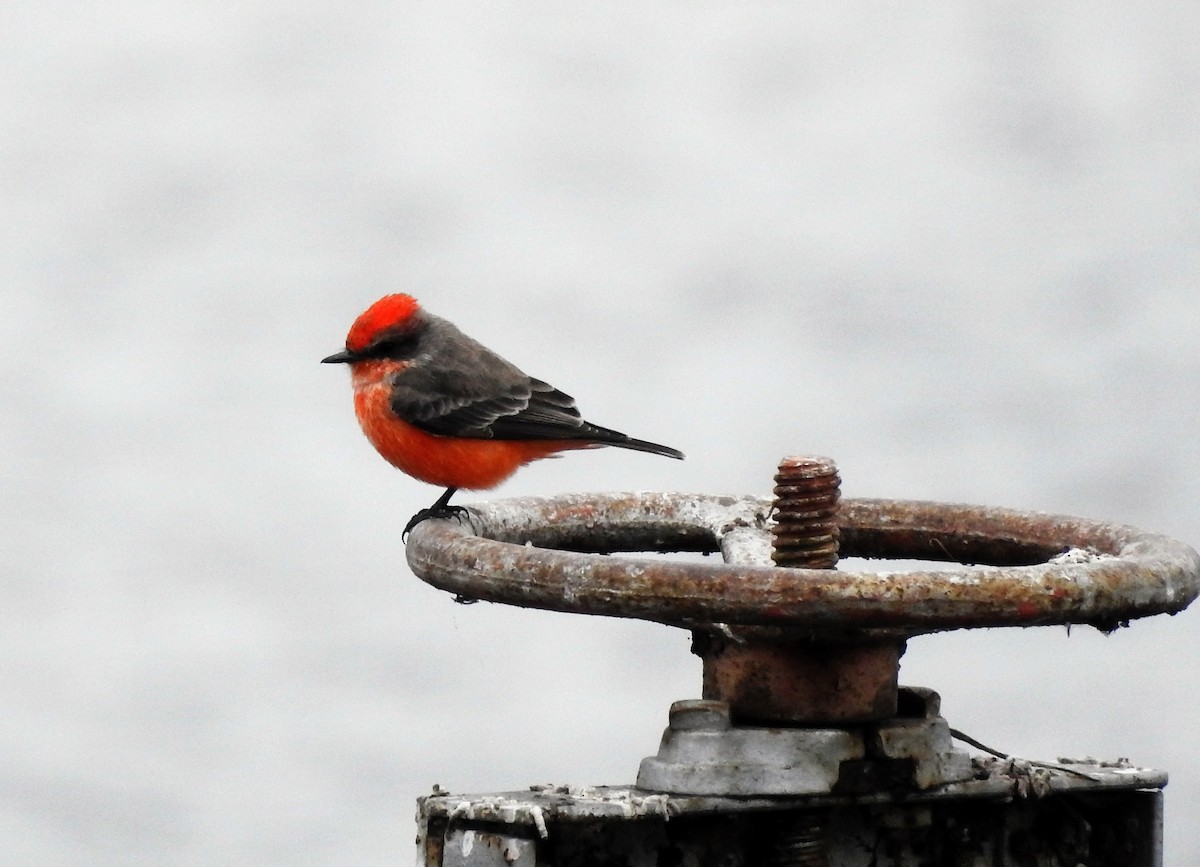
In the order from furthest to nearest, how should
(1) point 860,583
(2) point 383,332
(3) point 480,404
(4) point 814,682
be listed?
(2) point 383,332 < (3) point 480,404 < (4) point 814,682 < (1) point 860,583

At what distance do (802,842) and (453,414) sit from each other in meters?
2.87

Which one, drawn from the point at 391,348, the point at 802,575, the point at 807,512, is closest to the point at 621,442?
the point at 391,348

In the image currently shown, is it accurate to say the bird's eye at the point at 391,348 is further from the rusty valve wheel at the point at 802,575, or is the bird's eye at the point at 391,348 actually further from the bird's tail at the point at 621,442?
the rusty valve wheel at the point at 802,575

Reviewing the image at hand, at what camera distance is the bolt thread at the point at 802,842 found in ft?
8.35

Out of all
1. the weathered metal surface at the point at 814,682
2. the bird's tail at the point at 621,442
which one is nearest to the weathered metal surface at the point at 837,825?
the weathered metal surface at the point at 814,682

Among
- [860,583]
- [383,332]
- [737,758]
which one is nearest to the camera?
[860,583]

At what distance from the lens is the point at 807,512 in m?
2.76

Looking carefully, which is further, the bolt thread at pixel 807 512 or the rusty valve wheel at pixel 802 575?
the bolt thread at pixel 807 512

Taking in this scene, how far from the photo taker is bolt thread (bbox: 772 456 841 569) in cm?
275

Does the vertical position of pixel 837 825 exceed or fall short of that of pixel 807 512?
it falls short

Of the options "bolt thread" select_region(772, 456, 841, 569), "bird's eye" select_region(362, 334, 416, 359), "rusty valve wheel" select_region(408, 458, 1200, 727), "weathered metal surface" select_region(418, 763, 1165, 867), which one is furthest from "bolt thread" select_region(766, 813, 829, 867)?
"bird's eye" select_region(362, 334, 416, 359)

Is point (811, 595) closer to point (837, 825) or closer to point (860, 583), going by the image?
point (860, 583)

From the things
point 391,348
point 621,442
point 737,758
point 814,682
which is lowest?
point 737,758

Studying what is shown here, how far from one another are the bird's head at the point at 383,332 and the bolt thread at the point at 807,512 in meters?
2.93
